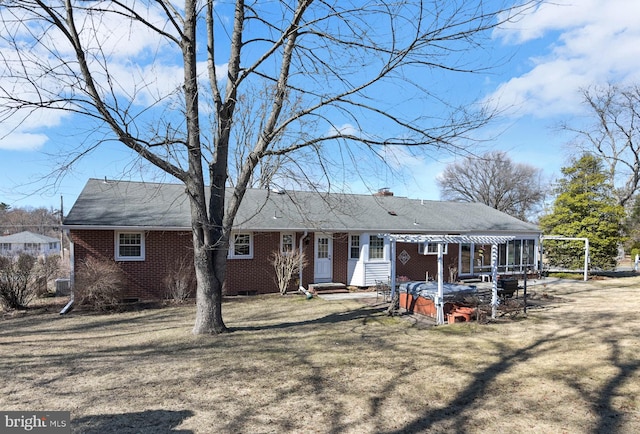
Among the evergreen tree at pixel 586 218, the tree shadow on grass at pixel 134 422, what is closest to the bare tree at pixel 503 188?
the evergreen tree at pixel 586 218

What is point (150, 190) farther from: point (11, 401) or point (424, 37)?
point (424, 37)

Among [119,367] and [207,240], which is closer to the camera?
[119,367]

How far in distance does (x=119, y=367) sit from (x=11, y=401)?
1497 millimetres

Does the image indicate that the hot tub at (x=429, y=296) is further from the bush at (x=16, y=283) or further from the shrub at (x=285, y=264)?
the bush at (x=16, y=283)

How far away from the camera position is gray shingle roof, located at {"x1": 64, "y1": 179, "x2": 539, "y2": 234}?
41.8ft

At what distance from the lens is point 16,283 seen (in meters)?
11.1

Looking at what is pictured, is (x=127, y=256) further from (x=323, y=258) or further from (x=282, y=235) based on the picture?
(x=323, y=258)

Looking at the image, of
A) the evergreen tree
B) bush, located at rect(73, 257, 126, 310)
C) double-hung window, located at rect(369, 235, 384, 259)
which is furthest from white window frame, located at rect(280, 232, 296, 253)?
the evergreen tree

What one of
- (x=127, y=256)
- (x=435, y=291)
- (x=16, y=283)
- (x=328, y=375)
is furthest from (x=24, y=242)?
(x=328, y=375)

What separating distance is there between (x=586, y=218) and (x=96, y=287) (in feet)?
74.8

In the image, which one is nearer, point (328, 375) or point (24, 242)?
point (328, 375)

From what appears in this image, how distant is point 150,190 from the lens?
15.6 m

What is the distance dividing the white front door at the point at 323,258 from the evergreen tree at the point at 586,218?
1349 centimetres

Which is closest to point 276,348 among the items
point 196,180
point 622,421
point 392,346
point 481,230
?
point 392,346
